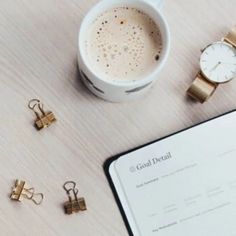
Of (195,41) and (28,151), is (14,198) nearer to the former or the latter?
(28,151)

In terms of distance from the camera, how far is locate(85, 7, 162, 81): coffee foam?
Answer: 2.35 ft

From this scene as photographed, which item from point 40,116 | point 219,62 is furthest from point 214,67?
point 40,116

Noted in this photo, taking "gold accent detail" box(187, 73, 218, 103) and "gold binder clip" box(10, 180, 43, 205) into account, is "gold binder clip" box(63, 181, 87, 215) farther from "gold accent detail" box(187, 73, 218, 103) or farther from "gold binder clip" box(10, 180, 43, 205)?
"gold accent detail" box(187, 73, 218, 103)

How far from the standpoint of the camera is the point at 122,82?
27.7 inches

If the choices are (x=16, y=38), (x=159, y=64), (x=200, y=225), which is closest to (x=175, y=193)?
(x=200, y=225)

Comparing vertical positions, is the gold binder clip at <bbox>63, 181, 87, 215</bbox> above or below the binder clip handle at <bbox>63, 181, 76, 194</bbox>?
below

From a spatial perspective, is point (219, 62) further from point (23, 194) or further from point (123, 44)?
point (23, 194)

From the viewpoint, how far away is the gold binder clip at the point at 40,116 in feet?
2.45

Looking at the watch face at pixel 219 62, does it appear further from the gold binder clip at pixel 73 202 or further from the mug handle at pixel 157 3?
the gold binder clip at pixel 73 202

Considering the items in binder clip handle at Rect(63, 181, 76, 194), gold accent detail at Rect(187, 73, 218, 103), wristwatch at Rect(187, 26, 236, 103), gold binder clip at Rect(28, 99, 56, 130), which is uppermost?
wristwatch at Rect(187, 26, 236, 103)

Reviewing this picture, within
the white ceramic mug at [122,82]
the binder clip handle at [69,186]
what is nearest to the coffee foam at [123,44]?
the white ceramic mug at [122,82]

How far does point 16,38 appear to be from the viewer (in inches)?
30.2

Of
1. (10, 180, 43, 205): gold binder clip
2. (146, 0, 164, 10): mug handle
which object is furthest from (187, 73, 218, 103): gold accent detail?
(10, 180, 43, 205): gold binder clip

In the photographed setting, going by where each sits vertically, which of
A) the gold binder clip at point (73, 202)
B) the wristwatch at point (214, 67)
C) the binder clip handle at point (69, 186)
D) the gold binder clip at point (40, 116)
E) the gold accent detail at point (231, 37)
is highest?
the gold accent detail at point (231, 37)
